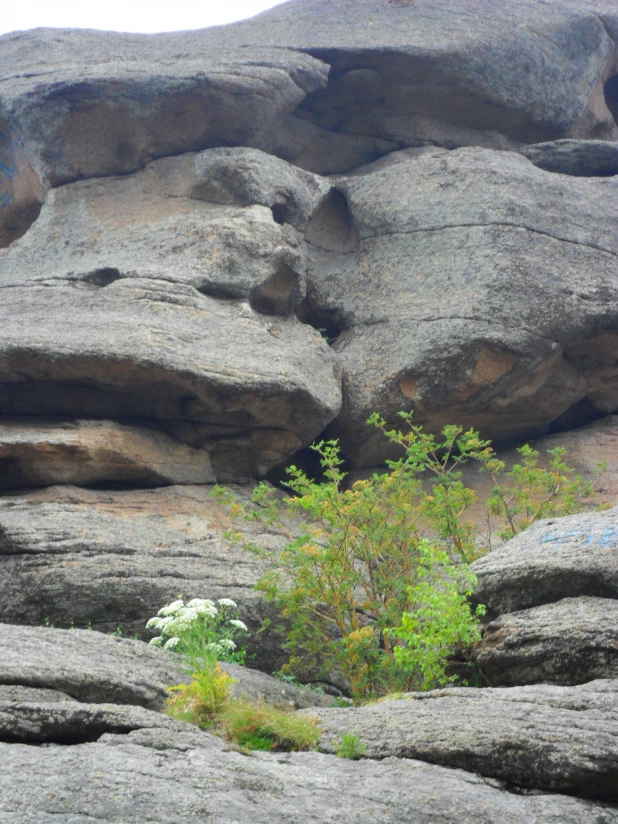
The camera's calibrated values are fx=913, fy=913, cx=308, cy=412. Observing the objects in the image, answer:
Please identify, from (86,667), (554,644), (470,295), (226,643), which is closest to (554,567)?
(554,644)

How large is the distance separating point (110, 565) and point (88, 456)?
2384 millimetres

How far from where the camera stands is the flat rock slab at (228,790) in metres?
5.34

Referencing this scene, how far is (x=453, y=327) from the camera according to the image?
1486 centimetres

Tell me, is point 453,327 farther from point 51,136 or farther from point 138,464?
point 51,136

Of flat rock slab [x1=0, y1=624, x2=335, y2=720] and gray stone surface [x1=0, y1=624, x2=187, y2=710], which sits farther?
gray stone surface [x1=0, y1=624, x2=187, y2=710]

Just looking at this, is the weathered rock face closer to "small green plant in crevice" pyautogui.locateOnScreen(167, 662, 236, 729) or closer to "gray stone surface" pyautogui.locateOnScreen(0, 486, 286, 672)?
"small green plant in crevice" pyautogui.locateOnScreen(167, 662, 236, 729)

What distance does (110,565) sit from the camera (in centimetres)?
1110

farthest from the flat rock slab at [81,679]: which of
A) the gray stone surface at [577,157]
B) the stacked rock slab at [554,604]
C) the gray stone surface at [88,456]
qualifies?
the gray stone surface at [577,157]

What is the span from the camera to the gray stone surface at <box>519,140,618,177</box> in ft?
61.8

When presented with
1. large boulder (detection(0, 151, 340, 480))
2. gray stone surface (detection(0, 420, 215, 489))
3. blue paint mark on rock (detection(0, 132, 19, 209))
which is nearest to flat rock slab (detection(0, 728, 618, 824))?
Result: gray stone surface (detection(0, 420, 215, 489))

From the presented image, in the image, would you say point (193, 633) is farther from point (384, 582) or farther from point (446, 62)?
point (446, 62)

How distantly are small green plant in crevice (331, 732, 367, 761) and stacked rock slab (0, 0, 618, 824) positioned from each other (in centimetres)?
15

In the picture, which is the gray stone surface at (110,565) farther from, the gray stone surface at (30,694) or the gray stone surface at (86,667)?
the gray stone surface at (30,694)

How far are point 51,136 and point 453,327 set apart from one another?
8.29m
